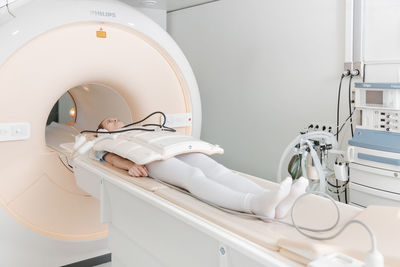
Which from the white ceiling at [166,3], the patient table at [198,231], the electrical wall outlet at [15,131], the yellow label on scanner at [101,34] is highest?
the white ceiling at [166,3]

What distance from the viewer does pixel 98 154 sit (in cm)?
185

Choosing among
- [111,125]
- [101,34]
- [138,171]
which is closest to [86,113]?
[111,125]

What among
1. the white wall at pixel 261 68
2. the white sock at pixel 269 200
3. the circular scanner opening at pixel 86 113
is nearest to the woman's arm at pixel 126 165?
the circular scanner opening at pixel 86 113

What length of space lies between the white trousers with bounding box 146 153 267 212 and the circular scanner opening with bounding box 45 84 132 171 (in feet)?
2.50

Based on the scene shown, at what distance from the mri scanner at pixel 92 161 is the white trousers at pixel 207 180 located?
5 cm

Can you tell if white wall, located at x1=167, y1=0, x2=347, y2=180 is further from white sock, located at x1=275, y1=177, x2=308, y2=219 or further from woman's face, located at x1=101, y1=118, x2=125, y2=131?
white sock, located at x1=275, y1=177, x2=308, y2=219

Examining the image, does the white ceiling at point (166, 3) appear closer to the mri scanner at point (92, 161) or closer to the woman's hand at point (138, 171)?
the mri scanner at point (92, 161)

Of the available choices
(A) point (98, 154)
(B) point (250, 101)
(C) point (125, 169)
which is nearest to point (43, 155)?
(A) point (98, 154)

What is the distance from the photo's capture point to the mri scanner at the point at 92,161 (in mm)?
1168

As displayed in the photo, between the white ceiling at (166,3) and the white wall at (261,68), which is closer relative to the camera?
the white wall at (261,68)

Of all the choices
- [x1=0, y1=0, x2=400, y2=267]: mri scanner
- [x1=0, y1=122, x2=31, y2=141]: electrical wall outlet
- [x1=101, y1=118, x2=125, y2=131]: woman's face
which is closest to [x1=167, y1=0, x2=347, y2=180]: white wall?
[x1=0, y1=0, x2=400, y2=267]: mri scanner

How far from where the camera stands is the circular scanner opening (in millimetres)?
2395

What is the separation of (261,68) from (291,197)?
Answer: 1.70 meters

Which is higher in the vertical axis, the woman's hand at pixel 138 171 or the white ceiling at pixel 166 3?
the white ceiling at pixel 166 3
